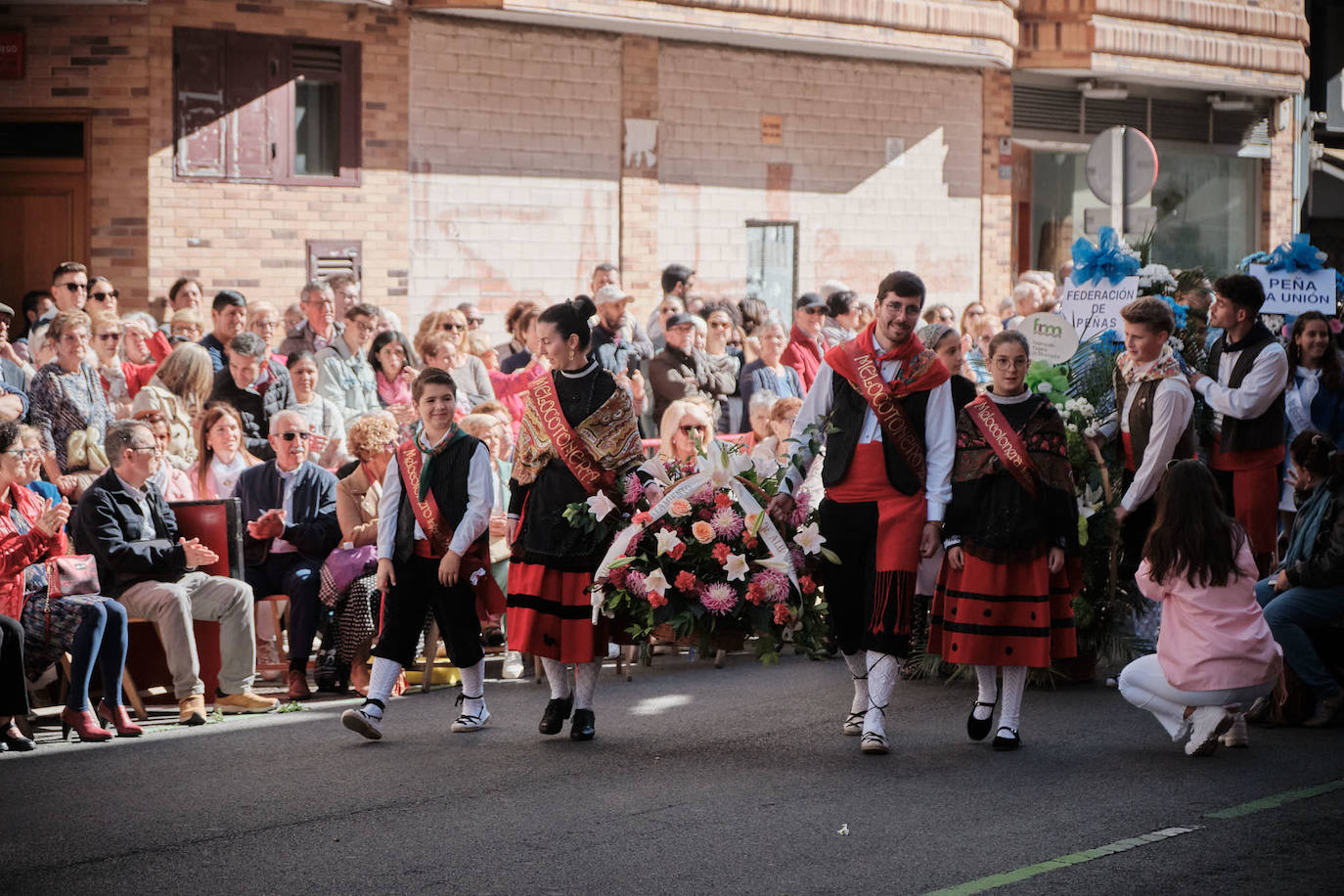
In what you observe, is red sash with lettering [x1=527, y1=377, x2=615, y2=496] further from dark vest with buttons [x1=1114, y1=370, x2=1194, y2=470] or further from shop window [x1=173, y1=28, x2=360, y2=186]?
shop window [x1=173, y1=28, x2=360, y2=186]

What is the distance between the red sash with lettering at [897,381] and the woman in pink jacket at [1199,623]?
126 centimetres

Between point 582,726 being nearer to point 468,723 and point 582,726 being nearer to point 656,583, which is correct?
point 468,723

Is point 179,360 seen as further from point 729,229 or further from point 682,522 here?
point 729,229

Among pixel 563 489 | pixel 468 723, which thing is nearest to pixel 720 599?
pixel 563 489

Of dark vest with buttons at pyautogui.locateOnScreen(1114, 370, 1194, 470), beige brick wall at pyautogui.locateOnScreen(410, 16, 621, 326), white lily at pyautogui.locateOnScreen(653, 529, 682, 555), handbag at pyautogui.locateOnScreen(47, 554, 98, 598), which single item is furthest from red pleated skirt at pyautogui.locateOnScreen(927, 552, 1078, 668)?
beige brick wall at pyautogui.locateOnScreen(410, 16, 621, 326)

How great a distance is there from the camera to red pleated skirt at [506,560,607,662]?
8.80 metres

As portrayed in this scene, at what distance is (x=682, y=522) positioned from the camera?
8719 mm

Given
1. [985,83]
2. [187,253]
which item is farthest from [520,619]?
[985,83]

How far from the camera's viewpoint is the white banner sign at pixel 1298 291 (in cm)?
1274

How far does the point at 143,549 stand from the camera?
9.78 meters

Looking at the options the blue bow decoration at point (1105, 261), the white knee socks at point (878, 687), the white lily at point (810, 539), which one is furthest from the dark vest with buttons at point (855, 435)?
the blue bow decoration at point (1105, 261)

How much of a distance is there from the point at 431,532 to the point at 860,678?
2308 millimetres

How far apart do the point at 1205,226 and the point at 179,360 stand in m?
20.4

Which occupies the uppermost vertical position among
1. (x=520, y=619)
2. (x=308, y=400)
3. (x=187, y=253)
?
(x=187, y=253)
